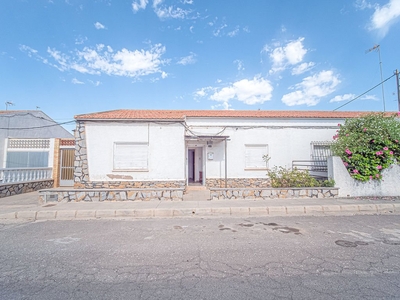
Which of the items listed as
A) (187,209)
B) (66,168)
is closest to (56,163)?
(66,168)

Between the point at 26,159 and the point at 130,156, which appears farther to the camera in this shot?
the point at 26,159

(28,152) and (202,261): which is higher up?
(28,152)

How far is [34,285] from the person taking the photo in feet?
8.44

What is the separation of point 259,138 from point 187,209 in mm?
6680

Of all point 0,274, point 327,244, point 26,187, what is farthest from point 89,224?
point 26,187

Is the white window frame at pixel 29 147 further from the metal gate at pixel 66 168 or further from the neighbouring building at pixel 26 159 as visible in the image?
the metal gate at pixel 66 168

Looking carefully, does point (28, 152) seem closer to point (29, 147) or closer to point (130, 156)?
point (29, 147)

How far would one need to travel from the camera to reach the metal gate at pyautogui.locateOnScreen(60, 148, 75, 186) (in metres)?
12.1

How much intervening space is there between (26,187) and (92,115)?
16.7 feet

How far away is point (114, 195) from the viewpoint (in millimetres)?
7727

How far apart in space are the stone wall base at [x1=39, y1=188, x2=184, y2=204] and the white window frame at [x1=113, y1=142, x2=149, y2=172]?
2.00 meters

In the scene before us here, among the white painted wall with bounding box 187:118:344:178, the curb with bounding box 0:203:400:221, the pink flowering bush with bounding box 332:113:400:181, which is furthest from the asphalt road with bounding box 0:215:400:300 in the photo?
the white painted wall with bounding box 187:118:344:178

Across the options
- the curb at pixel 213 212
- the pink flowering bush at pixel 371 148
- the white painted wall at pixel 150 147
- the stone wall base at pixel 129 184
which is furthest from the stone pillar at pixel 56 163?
the pink flowering bush at pixel 371 148

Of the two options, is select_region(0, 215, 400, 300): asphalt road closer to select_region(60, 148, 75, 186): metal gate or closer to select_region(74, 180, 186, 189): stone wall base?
select_region(74, 180, 186, 189): stone wall base
